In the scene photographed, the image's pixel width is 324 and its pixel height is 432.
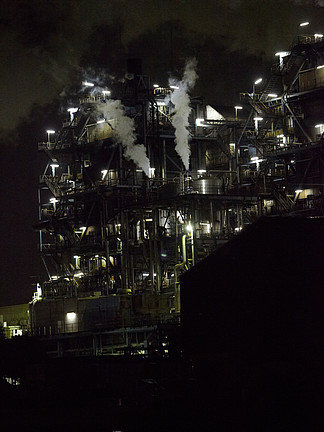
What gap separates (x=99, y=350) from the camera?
163 feet

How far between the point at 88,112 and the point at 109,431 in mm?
42786

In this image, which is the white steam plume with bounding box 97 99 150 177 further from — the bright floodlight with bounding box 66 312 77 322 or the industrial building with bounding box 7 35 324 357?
the bright floodlight with bounding box 66 312 77 322

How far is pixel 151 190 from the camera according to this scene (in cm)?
6425

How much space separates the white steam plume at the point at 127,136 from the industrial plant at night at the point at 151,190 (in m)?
0.11

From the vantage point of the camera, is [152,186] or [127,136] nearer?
[152,186]

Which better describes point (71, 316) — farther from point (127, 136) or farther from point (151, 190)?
point (127, 136)

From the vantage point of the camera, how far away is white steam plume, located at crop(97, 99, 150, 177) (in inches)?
2676

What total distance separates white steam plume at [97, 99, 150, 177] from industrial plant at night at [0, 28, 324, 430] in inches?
4.2

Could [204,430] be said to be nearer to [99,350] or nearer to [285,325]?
[285,325]

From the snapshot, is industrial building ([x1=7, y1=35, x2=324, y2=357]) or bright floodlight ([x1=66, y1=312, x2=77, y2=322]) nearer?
industrial building ([x1=7, y1=35, x2=324, y2=357])

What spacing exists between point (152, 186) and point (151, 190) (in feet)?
5.48

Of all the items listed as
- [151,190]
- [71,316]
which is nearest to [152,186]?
[151,190]

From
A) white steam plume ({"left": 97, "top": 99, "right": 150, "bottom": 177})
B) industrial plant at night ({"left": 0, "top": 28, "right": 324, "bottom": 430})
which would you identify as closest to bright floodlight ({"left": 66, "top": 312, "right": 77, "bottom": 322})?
industrial plant at night ({"left": 0, "top": 28, "right": 324, "bottom": 430})

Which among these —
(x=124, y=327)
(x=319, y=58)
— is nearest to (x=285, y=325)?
(x=124, y=327)
